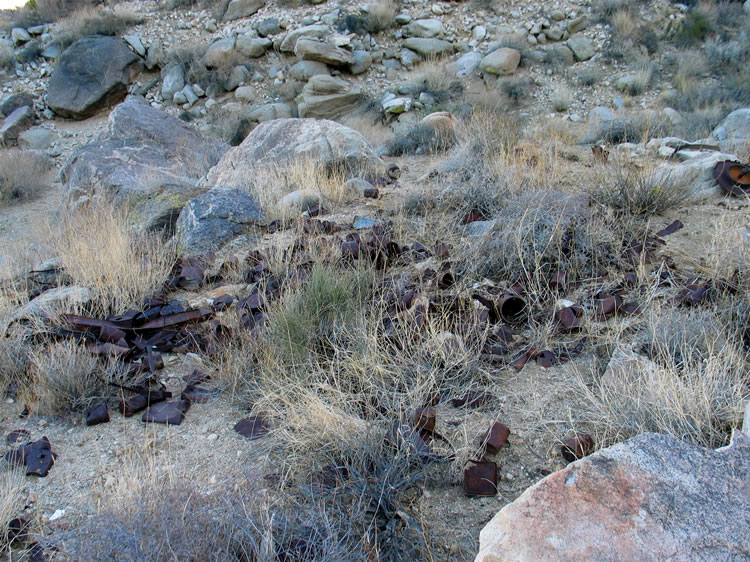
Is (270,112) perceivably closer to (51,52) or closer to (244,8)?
(244,8)

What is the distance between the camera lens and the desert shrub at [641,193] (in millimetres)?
4406

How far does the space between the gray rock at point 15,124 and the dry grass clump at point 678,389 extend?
53.5 feet

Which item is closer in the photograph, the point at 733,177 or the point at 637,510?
the point at 637,510

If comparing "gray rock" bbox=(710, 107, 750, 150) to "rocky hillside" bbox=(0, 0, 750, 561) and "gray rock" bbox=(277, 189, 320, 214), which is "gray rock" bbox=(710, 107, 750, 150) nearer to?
"rocky hillside" bbox=(0, 0, 750, 561)

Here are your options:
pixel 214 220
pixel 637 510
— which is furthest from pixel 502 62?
pixel 637 510

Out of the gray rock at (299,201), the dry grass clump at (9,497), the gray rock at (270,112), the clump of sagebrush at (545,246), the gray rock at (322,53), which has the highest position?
the gray rock at (322,53)

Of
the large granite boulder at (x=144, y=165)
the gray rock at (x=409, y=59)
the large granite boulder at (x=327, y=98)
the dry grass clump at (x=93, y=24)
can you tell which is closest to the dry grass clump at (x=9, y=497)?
the large granite boulder at (x=144, y=165)

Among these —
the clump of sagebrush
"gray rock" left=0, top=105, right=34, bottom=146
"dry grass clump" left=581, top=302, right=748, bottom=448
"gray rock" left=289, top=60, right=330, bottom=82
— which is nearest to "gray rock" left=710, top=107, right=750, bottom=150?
the clump of sagebrush

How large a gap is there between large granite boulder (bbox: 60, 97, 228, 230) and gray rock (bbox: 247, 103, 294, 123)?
15.1 ft

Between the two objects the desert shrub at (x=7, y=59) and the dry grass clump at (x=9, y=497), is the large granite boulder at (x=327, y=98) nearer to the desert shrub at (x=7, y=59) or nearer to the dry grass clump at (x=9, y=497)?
the desert shrub at (x=7, y=59)

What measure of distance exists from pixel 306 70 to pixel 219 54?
2.85 meters

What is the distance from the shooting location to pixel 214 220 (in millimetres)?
5117

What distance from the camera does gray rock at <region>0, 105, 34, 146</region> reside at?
14656mm

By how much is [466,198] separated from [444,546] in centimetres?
341
